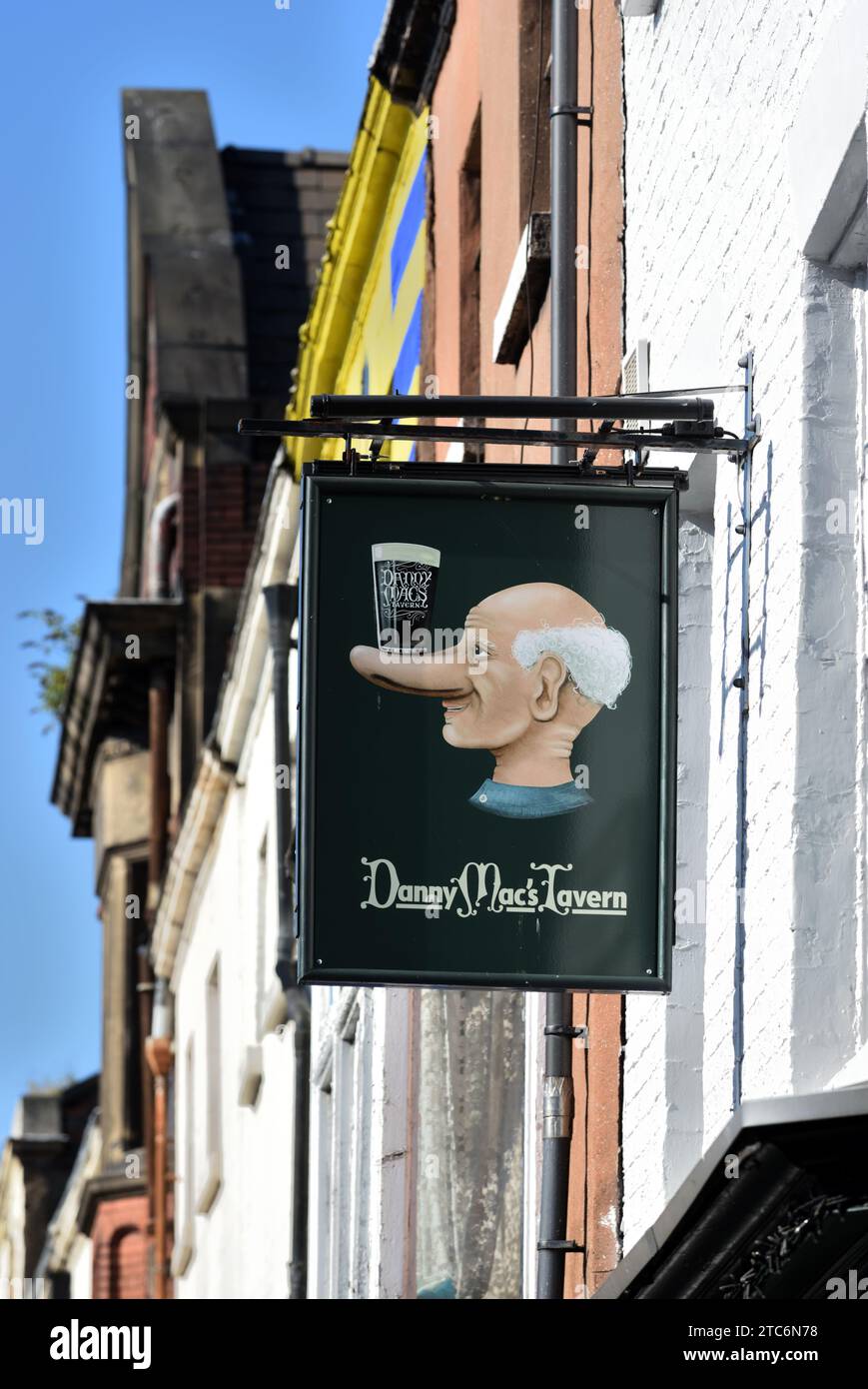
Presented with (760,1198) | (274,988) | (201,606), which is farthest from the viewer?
(201,606)

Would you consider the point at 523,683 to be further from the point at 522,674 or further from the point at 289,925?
the point at 289,925

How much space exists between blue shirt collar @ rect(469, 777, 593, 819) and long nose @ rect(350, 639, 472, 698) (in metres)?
0.26

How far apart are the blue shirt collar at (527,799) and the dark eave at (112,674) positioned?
1947cm

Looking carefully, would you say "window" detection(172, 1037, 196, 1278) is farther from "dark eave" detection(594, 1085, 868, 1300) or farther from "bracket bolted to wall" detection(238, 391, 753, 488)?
"dark eave" detection(594, 1085, 868, 1300)

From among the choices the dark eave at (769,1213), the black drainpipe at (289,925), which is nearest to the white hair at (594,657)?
the dark eave at (769,1213)

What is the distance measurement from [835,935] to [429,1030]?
250 inches

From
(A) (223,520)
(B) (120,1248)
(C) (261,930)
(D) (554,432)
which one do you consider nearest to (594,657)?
(D) (554,432)

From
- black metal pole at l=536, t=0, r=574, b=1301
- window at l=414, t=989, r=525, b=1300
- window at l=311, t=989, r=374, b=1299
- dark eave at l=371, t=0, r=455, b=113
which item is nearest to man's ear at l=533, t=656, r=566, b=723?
black metal pole at l=536, t=0, r=574, b=1301

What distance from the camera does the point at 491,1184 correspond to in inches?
478

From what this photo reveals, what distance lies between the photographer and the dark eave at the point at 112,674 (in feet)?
94.3


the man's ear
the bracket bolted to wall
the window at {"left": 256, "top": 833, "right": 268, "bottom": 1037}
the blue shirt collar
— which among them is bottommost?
the blue shirt collar

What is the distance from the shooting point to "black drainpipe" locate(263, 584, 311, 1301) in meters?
16.7
